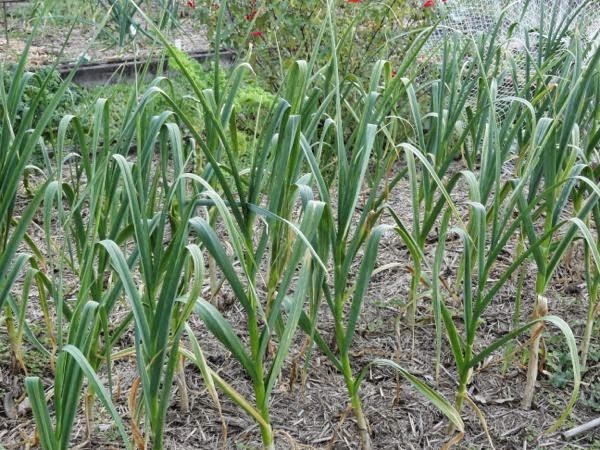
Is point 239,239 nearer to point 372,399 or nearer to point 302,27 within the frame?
point 372,399

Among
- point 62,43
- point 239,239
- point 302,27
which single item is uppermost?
point 302,27

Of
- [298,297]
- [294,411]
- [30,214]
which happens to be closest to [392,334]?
[294,411]

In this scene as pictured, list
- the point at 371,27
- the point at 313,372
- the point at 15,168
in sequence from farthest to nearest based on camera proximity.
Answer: the point at 371,27, the point at 313,372, the point at 15,168

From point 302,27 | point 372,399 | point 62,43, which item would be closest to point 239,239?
point 372,399

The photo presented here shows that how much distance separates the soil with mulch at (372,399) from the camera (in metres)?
2.09

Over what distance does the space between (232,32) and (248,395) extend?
2.76 meters

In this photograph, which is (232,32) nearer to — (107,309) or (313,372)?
(313,372)

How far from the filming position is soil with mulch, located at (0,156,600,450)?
2.09m

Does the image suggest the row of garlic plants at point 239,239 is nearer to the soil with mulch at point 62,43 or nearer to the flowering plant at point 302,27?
the flowering plant at point 302,27

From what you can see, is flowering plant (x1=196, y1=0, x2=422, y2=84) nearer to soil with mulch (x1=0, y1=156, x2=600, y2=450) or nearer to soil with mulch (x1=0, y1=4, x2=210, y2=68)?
soil with mulch (x1=0, y1=4, x2=210, y2=68)

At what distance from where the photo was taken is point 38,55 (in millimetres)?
6176

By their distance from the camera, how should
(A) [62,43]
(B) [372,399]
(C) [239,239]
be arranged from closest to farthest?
(C) [239,239], (B) [372,399], (A) [62,43]

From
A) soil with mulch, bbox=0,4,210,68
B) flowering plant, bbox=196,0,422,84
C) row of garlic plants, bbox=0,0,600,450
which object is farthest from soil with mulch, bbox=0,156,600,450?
soil with mulch, bbox=0,4,210,68

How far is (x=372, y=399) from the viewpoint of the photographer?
7.38ft
